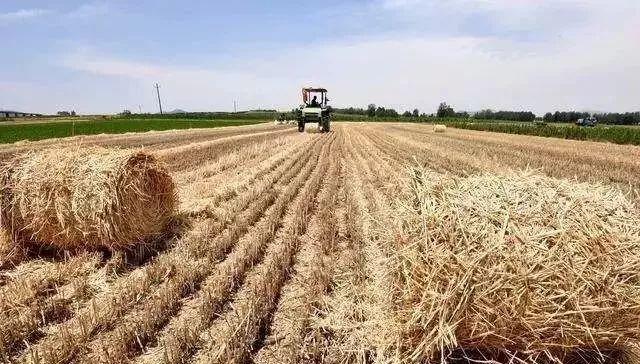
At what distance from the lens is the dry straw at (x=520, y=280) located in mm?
3795

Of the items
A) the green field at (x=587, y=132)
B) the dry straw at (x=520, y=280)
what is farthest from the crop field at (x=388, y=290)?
the green field at (x=587, y=132)

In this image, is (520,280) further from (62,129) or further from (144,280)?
(62,129)

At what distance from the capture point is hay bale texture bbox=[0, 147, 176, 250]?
7.13 meters

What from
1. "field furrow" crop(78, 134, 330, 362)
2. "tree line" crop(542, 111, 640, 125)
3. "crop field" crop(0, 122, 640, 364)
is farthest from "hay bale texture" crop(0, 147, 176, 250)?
"tree line" crop(542, 111, 640, 125)

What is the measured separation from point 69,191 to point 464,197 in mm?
5523

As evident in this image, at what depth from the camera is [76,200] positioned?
712cm

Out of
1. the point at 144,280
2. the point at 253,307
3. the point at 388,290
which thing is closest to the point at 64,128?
the point at 144,280

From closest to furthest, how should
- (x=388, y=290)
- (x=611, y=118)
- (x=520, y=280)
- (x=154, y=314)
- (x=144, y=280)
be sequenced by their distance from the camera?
1. (x=520, y=280)
2. (x=388, y=290)
3. (x=154, y=314)
4. (x=144, y=280)
5. (x=611, y=118)

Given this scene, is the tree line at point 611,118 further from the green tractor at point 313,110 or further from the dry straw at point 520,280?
the dry straw at point 520,280

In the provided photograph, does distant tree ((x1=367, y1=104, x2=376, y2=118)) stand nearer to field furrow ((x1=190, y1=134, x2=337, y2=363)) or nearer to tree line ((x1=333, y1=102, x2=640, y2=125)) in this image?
tree line ((x1=333, y1=102, x2=640, y2=125))

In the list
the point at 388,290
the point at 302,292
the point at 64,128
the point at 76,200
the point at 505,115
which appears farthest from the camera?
the point at 505,115

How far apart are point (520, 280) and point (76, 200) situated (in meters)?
5.92

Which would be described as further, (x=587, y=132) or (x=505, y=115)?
(x=505, y=115)

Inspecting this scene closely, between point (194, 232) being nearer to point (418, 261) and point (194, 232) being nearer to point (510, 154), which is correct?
point (418, 261)
